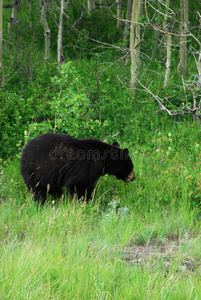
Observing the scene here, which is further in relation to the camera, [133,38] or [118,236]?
[133,38]

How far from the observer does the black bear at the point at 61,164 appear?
5.19m

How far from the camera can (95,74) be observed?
307 inches

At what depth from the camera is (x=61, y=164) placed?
205 inches

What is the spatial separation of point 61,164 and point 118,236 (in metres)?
1.21

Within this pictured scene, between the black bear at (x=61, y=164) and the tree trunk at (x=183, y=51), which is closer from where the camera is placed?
the black bear at (x=61, y=164)

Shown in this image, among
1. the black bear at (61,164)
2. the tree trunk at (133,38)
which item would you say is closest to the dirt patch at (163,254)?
the black bear at (61,164)

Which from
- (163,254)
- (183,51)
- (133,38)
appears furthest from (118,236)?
(183,51)

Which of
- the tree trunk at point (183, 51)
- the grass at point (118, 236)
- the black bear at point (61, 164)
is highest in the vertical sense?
the tree trunk at point (183, 51)

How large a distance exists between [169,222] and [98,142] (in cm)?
138

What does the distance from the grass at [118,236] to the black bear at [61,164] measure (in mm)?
229

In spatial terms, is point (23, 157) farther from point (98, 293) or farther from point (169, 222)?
point (98, 293)

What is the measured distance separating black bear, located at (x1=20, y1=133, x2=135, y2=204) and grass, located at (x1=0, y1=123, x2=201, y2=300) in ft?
0.75

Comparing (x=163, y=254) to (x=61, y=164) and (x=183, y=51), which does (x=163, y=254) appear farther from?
(x=183, y=51)

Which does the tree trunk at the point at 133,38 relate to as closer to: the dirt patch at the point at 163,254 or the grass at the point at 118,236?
the grass at the point at 118,236
